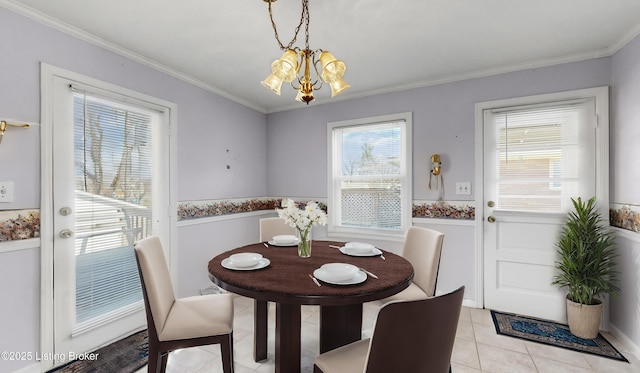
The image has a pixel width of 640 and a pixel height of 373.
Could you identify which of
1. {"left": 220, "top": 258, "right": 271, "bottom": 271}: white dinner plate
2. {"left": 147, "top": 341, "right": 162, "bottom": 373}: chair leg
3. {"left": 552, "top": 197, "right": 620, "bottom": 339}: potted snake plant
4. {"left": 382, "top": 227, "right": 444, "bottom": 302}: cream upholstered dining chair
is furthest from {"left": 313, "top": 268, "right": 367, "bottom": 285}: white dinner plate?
{"left": 552, "top": 197, "right": 620, "bottom": 339}: potted snake plant

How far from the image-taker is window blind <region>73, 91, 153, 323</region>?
2.11 m

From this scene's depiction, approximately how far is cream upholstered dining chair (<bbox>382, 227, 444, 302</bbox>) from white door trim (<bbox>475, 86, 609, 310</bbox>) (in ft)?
3.31

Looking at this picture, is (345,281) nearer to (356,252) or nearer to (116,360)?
(356,252)

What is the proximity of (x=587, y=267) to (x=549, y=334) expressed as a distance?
65 centimetres

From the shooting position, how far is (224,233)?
10.9ft

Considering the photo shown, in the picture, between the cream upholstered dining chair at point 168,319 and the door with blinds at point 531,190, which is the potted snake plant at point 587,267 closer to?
the door with blinds at point 531,190

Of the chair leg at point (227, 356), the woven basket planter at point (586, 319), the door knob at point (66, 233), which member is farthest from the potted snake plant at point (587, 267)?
the door knob at point (66, 233)

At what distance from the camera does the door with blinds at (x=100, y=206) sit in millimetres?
1989

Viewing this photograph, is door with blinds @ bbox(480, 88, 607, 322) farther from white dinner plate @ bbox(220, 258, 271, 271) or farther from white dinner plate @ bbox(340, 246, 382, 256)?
white dinner plate @ bbox(220, 258, 271, 271)

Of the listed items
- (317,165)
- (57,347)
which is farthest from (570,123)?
(57,347)

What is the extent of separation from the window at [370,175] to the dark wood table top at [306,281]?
1443mm

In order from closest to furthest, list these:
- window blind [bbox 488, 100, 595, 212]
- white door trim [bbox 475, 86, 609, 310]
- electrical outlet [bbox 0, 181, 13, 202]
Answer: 1. electrical outlet [bbox 0, 181, 13, 202]
2. white door trim [bbox 475, 86, 609, 310]
3. window blind [bbox 488, 100, 595, 212]

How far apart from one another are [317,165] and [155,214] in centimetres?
194

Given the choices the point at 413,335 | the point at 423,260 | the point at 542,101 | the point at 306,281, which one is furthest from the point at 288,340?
the point at 542,101
